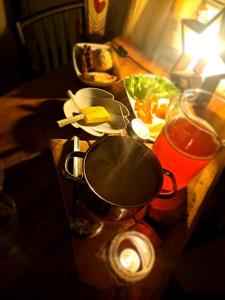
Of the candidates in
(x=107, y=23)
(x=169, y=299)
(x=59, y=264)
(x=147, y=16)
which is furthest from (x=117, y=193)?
(x=107, y=23)

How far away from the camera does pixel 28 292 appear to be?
33.8 inches

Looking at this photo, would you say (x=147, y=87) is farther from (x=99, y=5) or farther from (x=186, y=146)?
(x=99, y=5)

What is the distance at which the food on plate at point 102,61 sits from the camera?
1473 millimetres

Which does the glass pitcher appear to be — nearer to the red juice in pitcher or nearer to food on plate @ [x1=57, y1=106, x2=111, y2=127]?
the red juice in pitcher

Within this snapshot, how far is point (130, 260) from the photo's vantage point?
34.9 inches

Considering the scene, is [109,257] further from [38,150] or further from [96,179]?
[38,150]

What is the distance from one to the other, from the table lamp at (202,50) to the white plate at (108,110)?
570 millimetres

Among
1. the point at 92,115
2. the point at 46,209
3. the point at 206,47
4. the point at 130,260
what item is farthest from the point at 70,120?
the point at 206,47

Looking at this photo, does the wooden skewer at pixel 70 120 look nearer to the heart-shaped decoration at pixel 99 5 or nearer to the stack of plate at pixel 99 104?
the stack of plate at pixel 99 104

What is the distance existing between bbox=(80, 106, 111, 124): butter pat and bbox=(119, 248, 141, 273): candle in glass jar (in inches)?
21.6

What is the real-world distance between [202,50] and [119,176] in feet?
3.63

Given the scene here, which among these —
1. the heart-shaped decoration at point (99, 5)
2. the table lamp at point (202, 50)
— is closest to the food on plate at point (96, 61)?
the table lamp at point (202, 50)

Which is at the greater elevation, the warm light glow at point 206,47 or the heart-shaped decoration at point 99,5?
the heart-shaped decoration at point 99,5

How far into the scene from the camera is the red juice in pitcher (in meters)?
0.85
